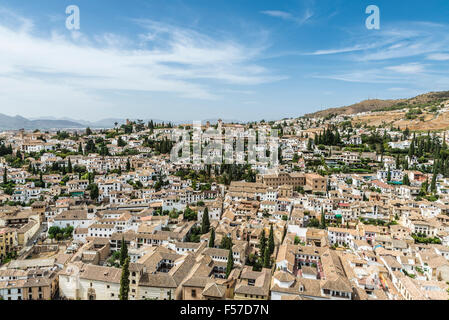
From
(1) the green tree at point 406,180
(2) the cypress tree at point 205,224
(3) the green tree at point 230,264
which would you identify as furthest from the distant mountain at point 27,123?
(1) the green tree at point 406,180

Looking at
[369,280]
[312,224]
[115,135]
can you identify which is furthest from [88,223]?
[115,135]

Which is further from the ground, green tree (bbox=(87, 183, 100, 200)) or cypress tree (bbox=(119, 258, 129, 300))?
green tree (bbox=(87, 183, 100, 200))

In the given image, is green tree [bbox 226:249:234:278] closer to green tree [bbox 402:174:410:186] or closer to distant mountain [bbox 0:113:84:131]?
green tree [bbox 402:174:410:186]

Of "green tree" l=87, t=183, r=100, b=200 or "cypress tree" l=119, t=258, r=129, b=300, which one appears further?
"green tree" l=87, t=183, r=100, b=200

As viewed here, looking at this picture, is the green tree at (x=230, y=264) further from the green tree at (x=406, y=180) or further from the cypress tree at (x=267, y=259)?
the green tree at (x=406, y=180)

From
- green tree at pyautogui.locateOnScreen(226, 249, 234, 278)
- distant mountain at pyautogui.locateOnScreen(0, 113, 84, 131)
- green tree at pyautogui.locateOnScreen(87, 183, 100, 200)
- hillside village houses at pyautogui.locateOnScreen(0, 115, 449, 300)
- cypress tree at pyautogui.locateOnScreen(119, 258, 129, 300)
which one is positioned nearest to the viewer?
cypress tree at pyautogui.locateOnScreen(119, 258, 129, 300)

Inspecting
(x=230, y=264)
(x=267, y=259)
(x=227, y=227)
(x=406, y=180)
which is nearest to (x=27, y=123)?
(x=227, y=227)

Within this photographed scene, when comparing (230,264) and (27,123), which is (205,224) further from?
(27,123)

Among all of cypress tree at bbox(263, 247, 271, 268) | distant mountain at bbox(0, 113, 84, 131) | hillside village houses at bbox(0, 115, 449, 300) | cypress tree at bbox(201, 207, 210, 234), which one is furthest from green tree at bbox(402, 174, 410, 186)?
distant mountain at bbox(0, 113, 84, 131)
